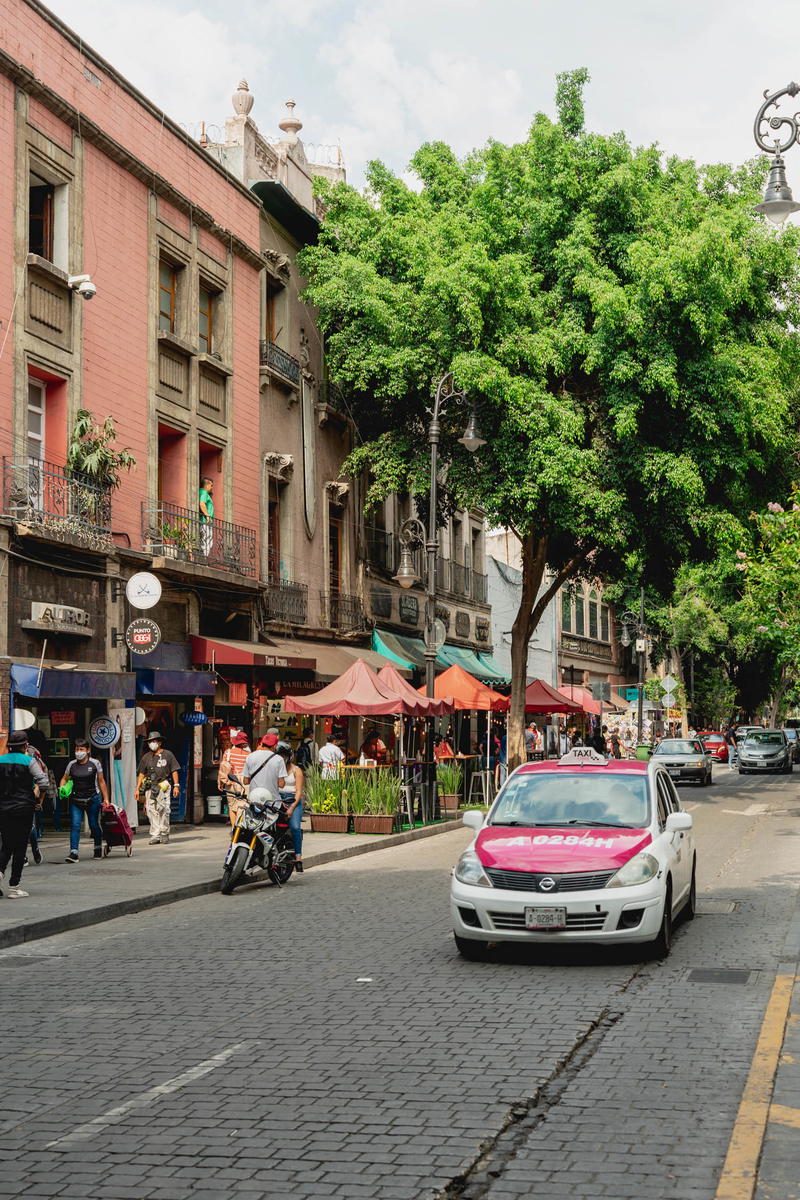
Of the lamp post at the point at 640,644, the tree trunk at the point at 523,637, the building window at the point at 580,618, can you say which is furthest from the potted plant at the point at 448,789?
the building window at the point at 580,618

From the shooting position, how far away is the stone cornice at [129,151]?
20.0 metres

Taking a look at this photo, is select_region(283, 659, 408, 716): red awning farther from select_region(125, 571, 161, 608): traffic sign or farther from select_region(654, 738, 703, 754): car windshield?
select_region(654, 738, 703, 754): car windshield

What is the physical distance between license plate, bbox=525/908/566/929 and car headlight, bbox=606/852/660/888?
42 cm

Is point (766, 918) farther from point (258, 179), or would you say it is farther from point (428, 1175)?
point (258, 179)

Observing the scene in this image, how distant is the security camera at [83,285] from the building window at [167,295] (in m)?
3.51

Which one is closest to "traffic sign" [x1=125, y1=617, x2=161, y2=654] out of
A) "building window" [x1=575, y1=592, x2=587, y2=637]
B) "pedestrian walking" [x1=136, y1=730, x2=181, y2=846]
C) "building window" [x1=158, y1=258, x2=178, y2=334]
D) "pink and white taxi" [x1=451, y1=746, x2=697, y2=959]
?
"pedestrian walking" [x1=136, y1=730, x2=181, y2=846]

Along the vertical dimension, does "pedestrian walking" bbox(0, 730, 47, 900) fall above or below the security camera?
below

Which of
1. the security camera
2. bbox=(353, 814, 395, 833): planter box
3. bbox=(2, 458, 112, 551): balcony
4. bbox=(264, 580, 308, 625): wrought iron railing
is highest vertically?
the security camera

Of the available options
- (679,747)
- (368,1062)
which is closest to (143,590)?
(368,1062)

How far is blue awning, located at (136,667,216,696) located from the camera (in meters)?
22.1

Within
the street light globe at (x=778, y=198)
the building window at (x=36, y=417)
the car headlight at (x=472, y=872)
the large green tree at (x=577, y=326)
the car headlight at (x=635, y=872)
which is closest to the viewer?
the car headlight at (x=635, y=872)

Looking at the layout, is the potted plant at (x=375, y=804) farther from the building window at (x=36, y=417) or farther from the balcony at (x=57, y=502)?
the building window at (x=36, y=417)

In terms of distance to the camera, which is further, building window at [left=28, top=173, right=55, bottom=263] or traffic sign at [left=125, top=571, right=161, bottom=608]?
building window at [left=28, top=173, right=55, bottom=263]

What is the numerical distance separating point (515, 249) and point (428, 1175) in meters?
26.3
